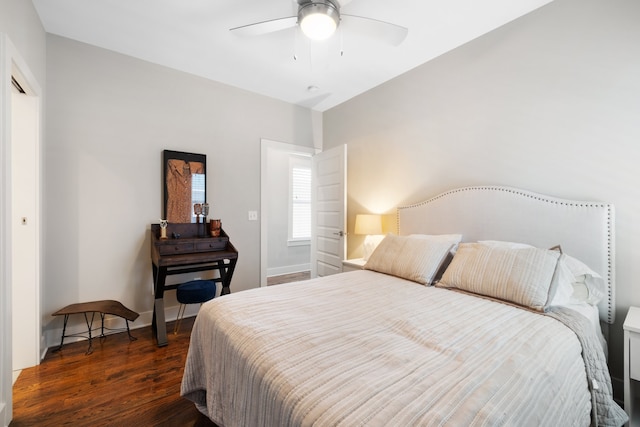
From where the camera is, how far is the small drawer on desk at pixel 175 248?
255 centimetres

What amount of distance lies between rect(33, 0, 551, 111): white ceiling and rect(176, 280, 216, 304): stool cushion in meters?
2.30

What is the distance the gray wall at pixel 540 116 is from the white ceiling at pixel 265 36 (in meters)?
0.22

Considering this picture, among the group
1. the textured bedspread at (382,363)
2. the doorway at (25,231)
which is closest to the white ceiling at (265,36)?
the doorway at (25,231)

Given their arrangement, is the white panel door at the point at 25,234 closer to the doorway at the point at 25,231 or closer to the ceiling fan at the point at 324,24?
the doorway at the point at 25,231

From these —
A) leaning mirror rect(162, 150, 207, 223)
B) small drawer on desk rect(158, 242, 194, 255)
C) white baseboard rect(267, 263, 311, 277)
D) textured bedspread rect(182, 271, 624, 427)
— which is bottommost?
white baseboard rect(267, 263, 311, 277)

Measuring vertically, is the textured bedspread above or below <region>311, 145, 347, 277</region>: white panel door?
below

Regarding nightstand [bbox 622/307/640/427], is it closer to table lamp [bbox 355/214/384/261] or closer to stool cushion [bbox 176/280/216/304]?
table lamp [bbox 355/214/384/261]

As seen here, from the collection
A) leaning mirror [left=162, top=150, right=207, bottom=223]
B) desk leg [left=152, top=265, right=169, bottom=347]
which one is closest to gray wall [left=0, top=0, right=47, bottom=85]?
leaning mirror [left=162, top=150, right=207, bottom=223]

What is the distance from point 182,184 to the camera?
2984 mm

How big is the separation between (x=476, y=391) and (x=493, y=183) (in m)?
1.98

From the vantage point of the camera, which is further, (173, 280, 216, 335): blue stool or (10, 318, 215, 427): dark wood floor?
(173, 280, 216, 335): blue stool

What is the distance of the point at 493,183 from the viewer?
7.61ft

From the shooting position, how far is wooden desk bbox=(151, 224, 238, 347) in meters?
2.47

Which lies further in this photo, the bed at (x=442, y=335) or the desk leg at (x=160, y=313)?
the desk leg at (x=160, y=313)
